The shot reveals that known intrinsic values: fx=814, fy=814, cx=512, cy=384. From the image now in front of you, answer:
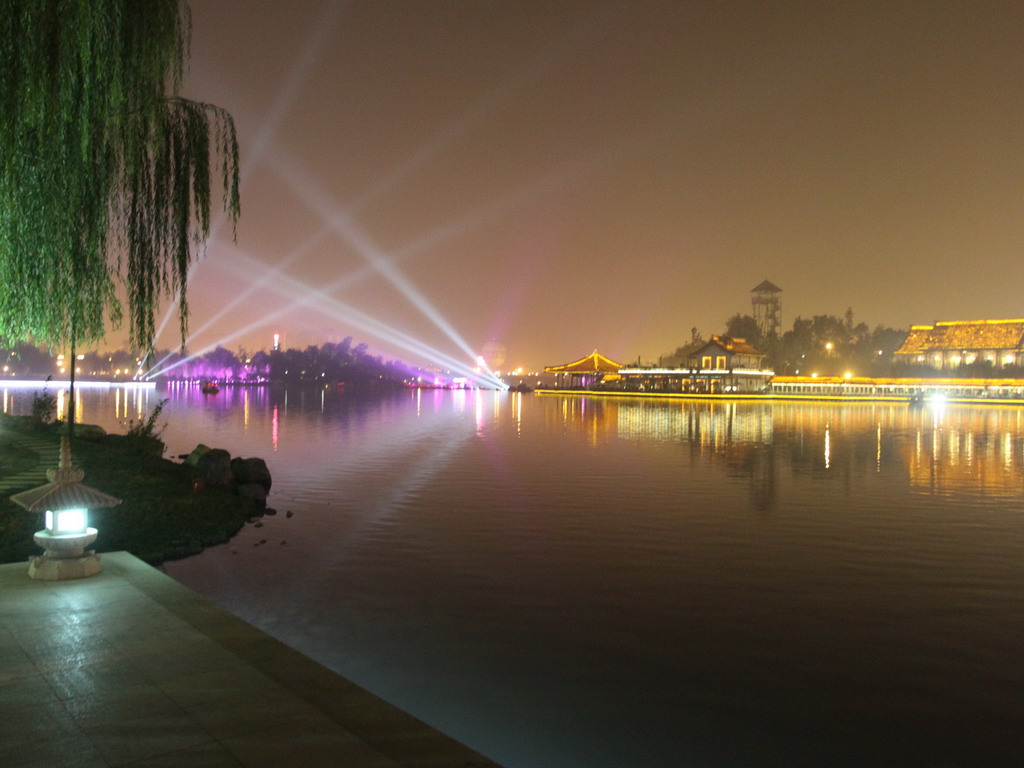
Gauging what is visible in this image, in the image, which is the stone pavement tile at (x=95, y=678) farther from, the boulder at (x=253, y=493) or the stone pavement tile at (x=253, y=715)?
the boulder at (x=253, y=493)

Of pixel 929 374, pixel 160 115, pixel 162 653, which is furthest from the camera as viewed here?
pixel 929 374

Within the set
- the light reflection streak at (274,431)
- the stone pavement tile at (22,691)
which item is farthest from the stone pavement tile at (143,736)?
the light reflection streak at (274,431)

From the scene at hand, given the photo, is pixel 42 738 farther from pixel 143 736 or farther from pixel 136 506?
pixel 136 506

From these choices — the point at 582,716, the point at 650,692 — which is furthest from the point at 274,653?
the point at 650,692

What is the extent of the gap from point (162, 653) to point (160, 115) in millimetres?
7310

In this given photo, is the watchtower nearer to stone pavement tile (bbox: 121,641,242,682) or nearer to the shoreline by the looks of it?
the shoreline

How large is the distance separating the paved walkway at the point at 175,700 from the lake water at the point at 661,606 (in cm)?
167

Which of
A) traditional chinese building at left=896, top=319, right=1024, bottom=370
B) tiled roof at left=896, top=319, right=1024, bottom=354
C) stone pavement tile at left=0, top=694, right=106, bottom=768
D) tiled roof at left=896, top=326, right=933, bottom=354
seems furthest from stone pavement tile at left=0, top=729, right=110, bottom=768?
tiled roof at left=896, top=326, right=933, bottom=354

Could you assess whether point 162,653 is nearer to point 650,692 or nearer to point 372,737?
point 372,737

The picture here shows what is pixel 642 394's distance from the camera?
115 meters

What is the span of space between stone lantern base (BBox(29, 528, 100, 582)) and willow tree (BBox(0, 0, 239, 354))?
245cm

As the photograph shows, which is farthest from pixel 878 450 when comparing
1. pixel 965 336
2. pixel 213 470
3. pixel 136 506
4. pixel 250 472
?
pixel 965 336

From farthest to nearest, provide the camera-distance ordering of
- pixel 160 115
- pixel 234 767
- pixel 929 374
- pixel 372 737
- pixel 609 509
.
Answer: pixel 929 374
pixel 609 509
pixel 160 115
pixel 372 737
pixel 234 767

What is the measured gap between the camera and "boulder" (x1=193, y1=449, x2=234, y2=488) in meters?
18.5
